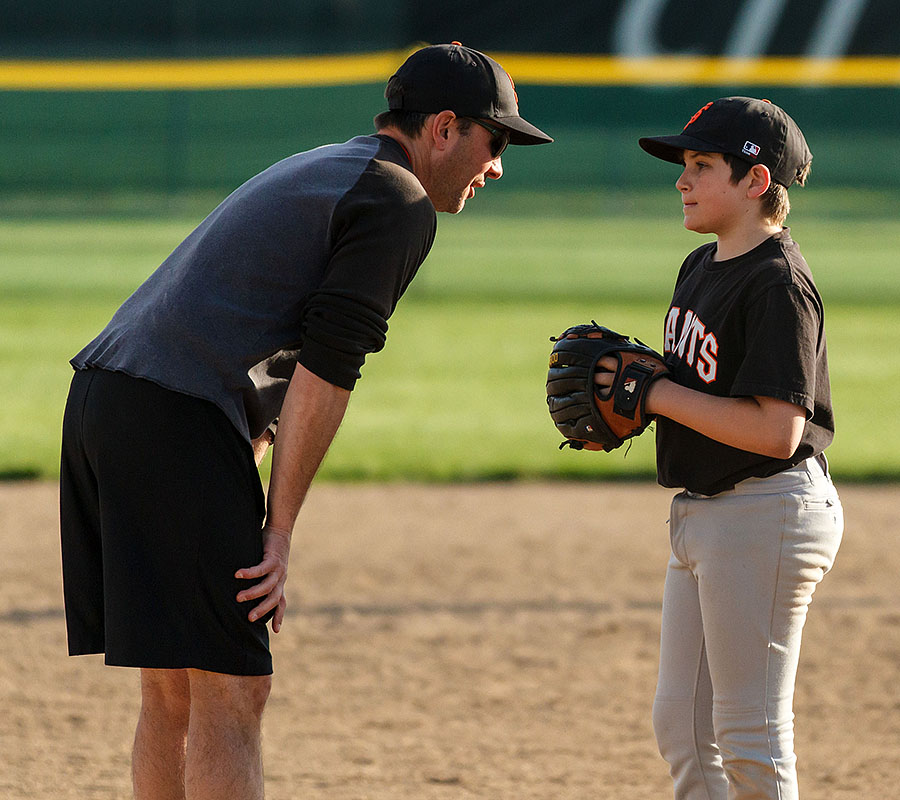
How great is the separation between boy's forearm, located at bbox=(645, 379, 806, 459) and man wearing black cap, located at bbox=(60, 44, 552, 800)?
598 millimetres

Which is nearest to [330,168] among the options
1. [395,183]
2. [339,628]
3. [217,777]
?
[395,183]

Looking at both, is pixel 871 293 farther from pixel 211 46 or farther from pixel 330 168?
pixel 330 168

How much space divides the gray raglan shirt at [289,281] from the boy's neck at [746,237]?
61cm

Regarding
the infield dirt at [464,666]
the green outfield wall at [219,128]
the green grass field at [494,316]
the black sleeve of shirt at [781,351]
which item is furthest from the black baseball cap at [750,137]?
the green outfield wall at [219,128]

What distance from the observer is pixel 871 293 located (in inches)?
577

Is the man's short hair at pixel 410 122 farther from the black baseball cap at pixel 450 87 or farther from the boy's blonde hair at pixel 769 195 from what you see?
the boy's blonde hair at pixel 769 195

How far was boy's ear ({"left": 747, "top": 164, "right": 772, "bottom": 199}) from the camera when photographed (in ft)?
8.03

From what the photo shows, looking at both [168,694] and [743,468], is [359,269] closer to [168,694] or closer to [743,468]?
[743,468]

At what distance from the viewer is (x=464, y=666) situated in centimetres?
431

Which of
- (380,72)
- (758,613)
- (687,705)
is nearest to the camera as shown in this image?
(758,613)

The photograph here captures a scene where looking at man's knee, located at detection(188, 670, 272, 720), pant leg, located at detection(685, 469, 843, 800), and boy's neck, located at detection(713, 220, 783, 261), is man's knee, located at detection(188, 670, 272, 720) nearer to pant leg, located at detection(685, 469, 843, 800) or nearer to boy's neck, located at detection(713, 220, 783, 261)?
pant leg, located at detection(685, 469, 843, 800)

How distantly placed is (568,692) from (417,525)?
2.16 m

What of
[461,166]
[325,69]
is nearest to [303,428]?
[461,166]

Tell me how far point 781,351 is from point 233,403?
102cm
